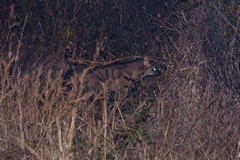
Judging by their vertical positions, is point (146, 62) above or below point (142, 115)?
below

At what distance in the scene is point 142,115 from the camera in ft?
25.5

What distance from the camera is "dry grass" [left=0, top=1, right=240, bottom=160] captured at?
24.2 ft

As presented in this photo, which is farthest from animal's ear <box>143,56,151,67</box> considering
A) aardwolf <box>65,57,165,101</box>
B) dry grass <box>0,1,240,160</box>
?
dry grass <box>0,1,240,160</box>

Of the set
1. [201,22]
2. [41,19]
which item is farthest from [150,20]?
[201,22]

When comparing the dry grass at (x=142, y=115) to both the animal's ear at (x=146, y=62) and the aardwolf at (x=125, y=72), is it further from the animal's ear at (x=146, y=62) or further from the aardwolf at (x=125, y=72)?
the animal's ear at (x=146, y=62)

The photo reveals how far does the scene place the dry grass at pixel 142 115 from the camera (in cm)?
736

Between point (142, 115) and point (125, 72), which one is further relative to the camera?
point (125, 72)

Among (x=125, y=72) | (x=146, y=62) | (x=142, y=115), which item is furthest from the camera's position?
(x=125, y=72)

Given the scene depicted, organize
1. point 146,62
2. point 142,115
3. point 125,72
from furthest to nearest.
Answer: point 125,72 < point 146,62 < point 142,115

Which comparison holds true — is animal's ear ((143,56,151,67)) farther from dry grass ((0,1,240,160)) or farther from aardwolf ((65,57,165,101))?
dry grass ((0,1,240,160))

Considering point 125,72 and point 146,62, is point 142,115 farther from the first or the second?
point 125,72

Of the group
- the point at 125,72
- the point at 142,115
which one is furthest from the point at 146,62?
the point at 142,115

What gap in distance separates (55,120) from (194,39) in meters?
2.61

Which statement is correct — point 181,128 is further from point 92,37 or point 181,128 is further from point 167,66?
point 92,37
